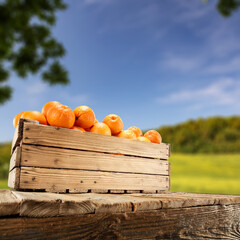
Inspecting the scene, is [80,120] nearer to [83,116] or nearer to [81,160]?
[83,116]

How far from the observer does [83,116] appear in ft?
6.76

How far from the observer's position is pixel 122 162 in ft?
6.73

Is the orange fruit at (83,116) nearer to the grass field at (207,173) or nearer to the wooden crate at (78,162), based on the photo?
the wooden crate at (78,162)

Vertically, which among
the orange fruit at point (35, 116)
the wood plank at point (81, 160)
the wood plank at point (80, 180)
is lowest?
the wood plank at point (80, 180)

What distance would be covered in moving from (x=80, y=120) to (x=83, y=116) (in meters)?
0.04

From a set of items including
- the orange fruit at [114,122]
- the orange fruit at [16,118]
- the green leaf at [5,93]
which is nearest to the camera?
the orange fruit at [16,118]

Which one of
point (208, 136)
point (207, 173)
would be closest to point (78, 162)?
point (207, 173)

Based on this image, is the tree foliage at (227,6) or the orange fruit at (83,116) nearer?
the orange fruit at (83,116)

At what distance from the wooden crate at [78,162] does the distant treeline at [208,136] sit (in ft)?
34.1

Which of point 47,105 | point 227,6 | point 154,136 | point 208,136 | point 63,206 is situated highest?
point 227,6

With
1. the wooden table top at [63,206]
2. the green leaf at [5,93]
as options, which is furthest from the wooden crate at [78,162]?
the green leaf at [5,93]

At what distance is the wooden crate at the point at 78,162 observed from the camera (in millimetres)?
1673

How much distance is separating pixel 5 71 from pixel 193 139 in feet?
30.6

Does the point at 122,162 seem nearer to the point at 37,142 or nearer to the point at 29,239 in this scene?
the point at 37,142
